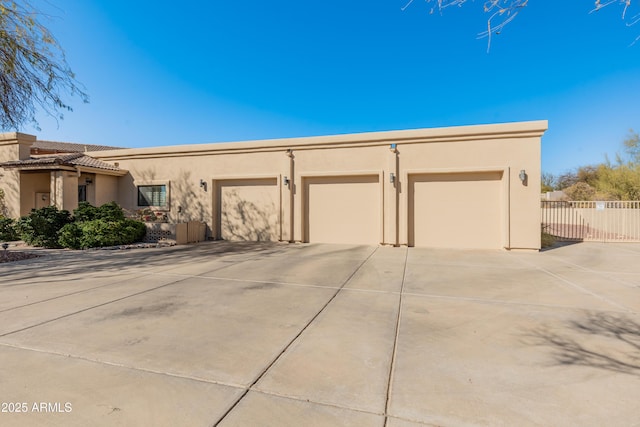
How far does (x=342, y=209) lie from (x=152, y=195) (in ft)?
30.0

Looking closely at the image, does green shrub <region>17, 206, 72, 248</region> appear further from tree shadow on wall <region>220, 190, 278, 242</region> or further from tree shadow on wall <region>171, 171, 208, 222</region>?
tree shadow on wall <region>220, 190, 278, 242</region>

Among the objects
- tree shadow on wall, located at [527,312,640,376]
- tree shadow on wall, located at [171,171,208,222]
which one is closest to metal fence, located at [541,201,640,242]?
tree shadow on wall, located at [527,312,640,376]

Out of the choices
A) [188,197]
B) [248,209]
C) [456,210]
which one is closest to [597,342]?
[456,210]

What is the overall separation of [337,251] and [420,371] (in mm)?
7049

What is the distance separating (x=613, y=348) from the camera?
306 cm

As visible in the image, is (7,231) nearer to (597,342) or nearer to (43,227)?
(43,227)

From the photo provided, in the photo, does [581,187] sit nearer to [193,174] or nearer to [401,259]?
[401,259]

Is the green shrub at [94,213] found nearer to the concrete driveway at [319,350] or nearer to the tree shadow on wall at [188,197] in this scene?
the tree shadow on wall at [188,197]

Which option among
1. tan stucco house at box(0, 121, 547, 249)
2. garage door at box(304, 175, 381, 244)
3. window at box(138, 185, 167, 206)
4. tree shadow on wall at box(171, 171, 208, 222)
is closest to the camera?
tan stucco house at box(0, 121, 547, 249)

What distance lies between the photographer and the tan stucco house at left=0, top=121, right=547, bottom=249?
9.89m

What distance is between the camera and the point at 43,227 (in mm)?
10430

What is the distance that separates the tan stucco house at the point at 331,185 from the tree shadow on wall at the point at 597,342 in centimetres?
673

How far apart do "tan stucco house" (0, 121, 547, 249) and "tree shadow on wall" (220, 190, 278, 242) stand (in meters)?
0.04

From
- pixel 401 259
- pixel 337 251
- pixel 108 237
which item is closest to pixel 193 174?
pixel 108 237
